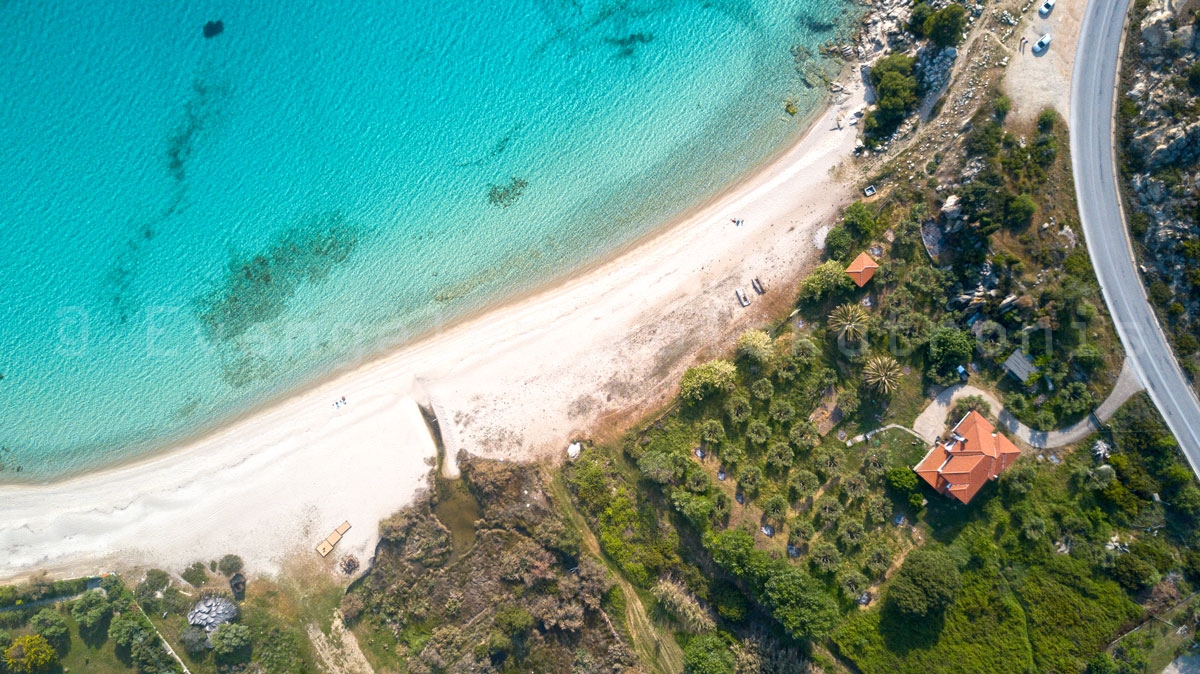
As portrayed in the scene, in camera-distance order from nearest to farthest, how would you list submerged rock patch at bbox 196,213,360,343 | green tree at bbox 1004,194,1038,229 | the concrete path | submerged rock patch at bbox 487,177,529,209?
1. the concrete path
2. green tree at bbox 1004,194,1038,229
3. submerged rock patch at bbox 196,213,360,343
4. submerged rock patch at bbox 487,177,529,209

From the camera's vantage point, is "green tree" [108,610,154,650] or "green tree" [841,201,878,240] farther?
"green tree" [841,201,878,240]

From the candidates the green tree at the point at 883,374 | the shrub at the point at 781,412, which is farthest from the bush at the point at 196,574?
the green tree at the point at 883,374

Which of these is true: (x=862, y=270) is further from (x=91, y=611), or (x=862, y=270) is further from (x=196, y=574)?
(x=91, y=611)

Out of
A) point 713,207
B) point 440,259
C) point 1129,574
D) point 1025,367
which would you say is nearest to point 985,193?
point 1025,367

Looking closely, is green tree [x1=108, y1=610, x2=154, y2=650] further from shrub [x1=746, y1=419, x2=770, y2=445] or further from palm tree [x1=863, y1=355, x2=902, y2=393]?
palm tree [x1=863, y1=355, x2=902, y2=393]

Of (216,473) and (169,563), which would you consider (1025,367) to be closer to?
(216,473)

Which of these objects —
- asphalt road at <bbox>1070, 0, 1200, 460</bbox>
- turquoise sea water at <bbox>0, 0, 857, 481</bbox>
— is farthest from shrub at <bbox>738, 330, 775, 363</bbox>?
asphalt road at <bbox>1070, 0, 1200, 460</bbox>

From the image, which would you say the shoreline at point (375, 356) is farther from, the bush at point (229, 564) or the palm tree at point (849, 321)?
the palm tree at point (849, 321)
